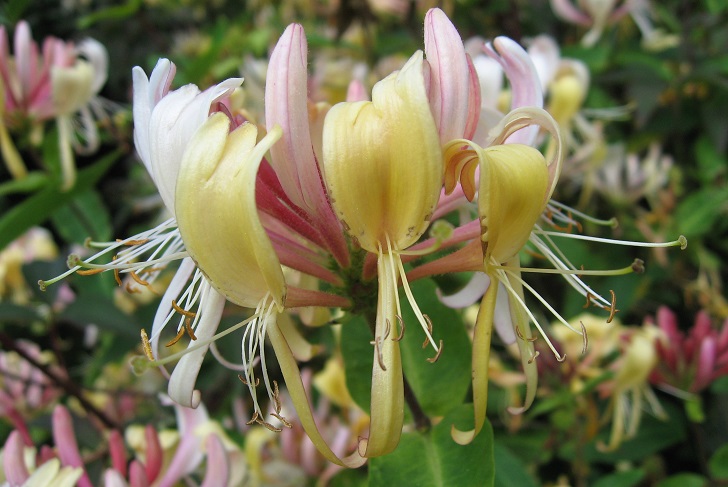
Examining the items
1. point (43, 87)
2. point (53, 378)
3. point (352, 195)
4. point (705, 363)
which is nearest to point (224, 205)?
point (352, 195)

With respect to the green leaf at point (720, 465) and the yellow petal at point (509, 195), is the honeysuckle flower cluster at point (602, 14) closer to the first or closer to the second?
the green leaf at point (720, 465)

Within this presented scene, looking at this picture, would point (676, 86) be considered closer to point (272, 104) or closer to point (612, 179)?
point (612, 179)

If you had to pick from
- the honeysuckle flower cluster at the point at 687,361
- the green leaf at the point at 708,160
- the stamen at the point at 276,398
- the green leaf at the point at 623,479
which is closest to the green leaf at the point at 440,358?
the stamen at the point at 276,398

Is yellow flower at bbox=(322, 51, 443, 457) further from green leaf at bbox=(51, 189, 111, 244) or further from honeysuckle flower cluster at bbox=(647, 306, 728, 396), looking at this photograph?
green leaf at bbox=(51, 189, 111, 244)

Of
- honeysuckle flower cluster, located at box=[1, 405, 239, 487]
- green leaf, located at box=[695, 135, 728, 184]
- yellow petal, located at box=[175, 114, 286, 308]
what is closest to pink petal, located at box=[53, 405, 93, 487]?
honeysuckle flower cluster, located at box=[1, 405, 239, 487]

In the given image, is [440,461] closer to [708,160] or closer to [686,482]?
[686,482]

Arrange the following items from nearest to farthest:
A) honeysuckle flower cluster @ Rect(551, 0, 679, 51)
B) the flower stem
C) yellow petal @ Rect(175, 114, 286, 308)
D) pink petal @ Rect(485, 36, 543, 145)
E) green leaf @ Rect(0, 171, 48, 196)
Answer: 1. yellow petal @ Rect(175, 114, 286, 308)
2. pink petal @ Rect(485, 36, 543, 145)
3. the flower stem
4. green leaf @ Rect(0, 171, 48, 196)
5. honeysuckle flower cluster @ Rect(551, 0, 679, 51)

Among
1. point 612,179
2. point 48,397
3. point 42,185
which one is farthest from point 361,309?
point 612,179
